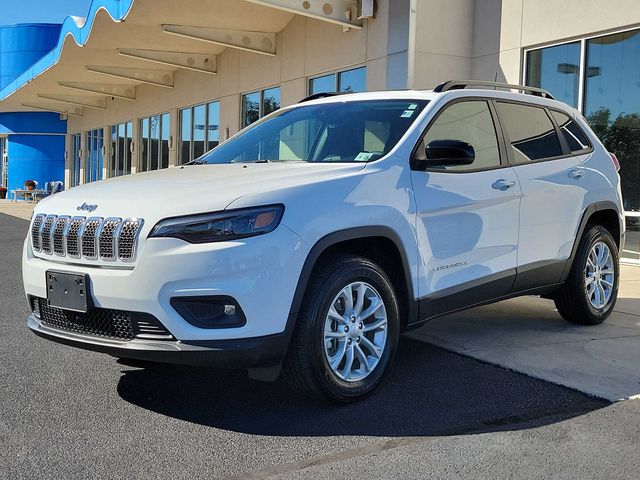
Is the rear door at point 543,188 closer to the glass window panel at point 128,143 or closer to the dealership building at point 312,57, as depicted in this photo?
the dealership building at point 312,57

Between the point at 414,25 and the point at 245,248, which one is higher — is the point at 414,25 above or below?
above

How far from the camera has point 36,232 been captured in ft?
13.3

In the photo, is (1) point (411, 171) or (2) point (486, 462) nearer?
(2) point (486, 462)

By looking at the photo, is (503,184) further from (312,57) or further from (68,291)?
(312,57)

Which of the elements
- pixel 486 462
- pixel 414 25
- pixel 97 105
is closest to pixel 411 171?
pixel 486 462

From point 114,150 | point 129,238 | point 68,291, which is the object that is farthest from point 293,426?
point 114,150

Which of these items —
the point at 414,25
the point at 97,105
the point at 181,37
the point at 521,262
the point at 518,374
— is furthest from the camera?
the point at 97,105

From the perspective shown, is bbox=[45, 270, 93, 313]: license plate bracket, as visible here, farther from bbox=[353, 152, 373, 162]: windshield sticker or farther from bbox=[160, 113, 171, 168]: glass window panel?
bbox=[160, 113, 171, 168]: glass window panel

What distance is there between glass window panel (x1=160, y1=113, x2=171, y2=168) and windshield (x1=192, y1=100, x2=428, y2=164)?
16974mm

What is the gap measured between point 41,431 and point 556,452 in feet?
8.45

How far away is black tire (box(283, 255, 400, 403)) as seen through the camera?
362 centimetres

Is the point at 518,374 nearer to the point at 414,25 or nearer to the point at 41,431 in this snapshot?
the point at 41,431

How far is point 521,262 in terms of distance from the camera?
5.09 metres

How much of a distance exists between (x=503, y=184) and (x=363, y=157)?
1170 mm
